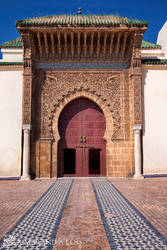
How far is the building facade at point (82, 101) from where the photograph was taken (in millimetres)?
7137

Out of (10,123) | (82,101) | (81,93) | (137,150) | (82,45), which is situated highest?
(82,45)

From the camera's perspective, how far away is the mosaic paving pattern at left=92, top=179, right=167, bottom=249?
2293 millimetres

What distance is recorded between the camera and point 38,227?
2.78 m

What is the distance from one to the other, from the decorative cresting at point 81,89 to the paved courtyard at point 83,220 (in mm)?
3128

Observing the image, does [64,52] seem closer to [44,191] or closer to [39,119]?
[39,119]

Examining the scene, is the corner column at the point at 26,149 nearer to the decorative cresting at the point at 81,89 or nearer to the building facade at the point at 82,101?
the building facade at the point at 82,101

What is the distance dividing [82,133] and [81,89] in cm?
150

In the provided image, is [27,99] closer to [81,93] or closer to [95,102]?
[81,93]

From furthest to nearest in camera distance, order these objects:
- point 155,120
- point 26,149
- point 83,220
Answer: point 155,120
point 26,149
point 83,220

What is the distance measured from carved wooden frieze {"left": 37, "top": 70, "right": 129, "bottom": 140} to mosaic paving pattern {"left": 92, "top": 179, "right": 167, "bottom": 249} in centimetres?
386

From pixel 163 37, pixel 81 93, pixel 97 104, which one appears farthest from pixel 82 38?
pixel 163 37

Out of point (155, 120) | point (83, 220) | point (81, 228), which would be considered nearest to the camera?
point (81, 228)

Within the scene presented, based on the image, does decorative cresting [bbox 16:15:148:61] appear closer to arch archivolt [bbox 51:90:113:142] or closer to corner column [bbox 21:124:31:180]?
arch archivolt [bbox 51:90:113:142]

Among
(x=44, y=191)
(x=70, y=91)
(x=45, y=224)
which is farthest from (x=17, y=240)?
(x=70, y=91)
